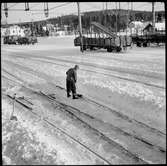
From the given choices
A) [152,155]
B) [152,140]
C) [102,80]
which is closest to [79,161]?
[152,155]

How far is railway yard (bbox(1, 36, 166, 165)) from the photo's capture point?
762 centimetres

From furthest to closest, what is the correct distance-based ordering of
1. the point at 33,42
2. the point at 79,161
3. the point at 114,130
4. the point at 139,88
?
the point at 33,42
the point at 139,88
the point at 114,130
the point at 79,161

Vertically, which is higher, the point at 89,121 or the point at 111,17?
the point at 111,17

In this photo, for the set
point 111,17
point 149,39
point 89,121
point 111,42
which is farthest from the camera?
point 111,17

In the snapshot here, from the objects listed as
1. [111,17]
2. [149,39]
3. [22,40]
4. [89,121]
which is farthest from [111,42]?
[111,17]

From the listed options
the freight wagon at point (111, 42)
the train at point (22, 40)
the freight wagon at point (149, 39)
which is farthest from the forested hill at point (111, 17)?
the freight wagon at point (111, 42)

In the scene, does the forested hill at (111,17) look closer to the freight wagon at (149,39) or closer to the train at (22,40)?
the train at (22,40)

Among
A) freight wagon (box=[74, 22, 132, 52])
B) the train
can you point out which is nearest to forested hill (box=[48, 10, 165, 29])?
the train

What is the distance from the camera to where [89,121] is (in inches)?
406

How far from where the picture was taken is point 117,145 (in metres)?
8.08

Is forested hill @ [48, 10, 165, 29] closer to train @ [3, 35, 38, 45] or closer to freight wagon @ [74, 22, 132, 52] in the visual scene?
train @ [3, 35, 38, 45]

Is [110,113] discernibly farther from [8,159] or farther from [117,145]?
[8,159]

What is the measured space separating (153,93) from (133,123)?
14.1 ft

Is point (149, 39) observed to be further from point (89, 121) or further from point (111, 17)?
point (111, 17)
